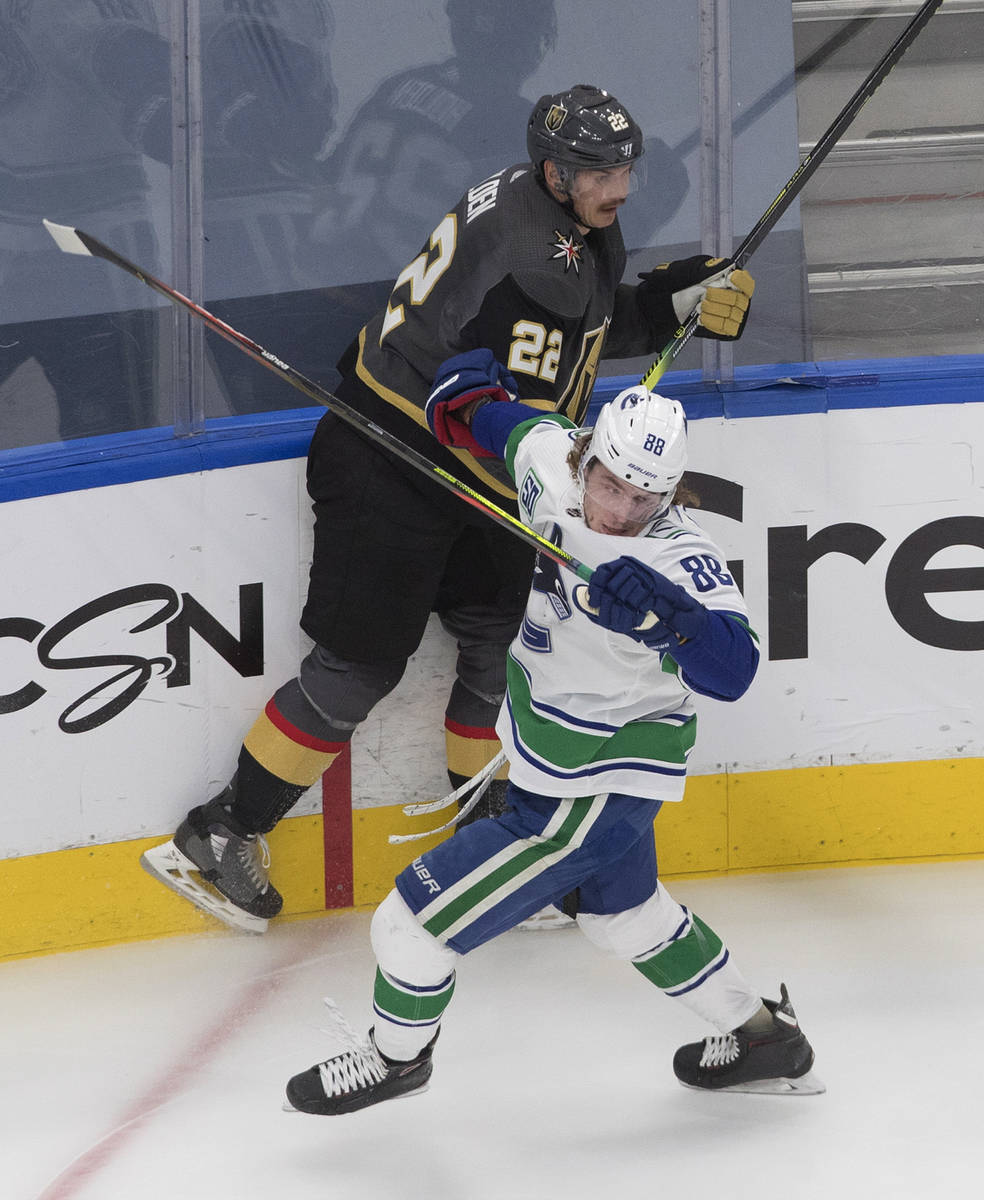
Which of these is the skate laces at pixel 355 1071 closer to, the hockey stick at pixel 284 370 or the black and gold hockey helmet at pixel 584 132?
the hockey stick at pixel 284 370

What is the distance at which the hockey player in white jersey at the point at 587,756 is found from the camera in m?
2.05

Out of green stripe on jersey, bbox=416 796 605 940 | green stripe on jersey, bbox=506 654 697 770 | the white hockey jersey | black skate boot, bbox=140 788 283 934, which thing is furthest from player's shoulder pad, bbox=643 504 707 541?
black skate boot, bbox=140 788 283 934

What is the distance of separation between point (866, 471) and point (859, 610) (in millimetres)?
281

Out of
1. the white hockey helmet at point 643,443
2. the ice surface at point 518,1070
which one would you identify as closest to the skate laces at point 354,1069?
the ice surface at point 518,1070

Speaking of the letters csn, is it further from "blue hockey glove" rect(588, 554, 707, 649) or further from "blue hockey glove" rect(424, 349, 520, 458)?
"blue hockey glove" rect(588, 554, 707, 649)

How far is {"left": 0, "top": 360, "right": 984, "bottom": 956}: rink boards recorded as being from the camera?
2.80m

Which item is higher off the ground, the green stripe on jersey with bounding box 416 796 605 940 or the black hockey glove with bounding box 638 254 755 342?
the black hockey glove with bounding box 638 254 755 342

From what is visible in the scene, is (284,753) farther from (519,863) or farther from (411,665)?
(519,863)

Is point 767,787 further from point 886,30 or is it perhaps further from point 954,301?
point 886,30

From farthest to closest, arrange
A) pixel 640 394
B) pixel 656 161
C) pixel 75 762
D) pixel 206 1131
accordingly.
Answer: pixel 656 161
pixel 75 762
pixel 206 1131
pixel 640 394

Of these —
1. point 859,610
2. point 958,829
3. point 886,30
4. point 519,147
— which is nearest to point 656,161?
point 519,147

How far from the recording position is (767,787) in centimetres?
320

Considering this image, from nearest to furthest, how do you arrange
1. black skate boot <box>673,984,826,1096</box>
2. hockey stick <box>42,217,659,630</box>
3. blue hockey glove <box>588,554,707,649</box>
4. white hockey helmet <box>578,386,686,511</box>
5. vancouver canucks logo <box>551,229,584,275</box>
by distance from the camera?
blue hockey glove <box>588,554,707,649</box> < white hockey helmet <box>578,386,686,511</box> < hockey stick <box>42,217,659,630</box> < black skate boot <box>673,984,826,1096</box> < vancouver canucks logo <box>551,229,584,275</box>

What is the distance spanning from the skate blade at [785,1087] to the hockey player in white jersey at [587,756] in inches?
5.0
